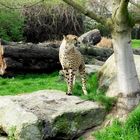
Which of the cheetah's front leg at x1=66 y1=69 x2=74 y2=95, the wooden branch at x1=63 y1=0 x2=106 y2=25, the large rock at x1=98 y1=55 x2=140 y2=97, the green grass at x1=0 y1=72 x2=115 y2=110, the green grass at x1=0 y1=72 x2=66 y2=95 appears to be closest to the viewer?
the wooden branch at x1=63 y1=0 x2=106 y2=25

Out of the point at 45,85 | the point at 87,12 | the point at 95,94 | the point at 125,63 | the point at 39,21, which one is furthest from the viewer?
the point at 39,21

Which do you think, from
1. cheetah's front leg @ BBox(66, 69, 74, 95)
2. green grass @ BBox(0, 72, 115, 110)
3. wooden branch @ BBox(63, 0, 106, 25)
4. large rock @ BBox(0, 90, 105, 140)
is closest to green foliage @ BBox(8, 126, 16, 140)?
large rock @ BBox(0, 90, 105, 140)

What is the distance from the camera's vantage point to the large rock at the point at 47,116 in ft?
29.7

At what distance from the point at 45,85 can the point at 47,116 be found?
17.2 feet

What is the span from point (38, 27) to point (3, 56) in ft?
37.8

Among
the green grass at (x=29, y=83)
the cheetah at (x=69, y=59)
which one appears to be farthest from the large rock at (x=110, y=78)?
the green grass at (x=29, y=83)

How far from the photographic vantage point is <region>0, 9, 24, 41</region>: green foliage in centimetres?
2564

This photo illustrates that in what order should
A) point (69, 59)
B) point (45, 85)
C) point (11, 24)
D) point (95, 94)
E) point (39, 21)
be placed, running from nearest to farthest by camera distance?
point (95, 94)
point (69, 59)
point (45, 85)
point (11, 24)
point (39, 21)

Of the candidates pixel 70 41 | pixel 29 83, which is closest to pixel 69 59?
pixel 70 41

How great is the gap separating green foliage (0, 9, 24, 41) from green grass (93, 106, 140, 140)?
16797 millimetres

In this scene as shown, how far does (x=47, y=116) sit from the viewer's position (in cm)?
945

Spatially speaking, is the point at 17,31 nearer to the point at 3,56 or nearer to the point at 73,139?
the point at 3,56

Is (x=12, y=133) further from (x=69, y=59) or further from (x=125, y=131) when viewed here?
(x=69, y=59)

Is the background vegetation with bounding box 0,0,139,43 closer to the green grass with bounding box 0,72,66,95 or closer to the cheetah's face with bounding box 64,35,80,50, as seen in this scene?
the green grass with bounding box 0,72,66,95
